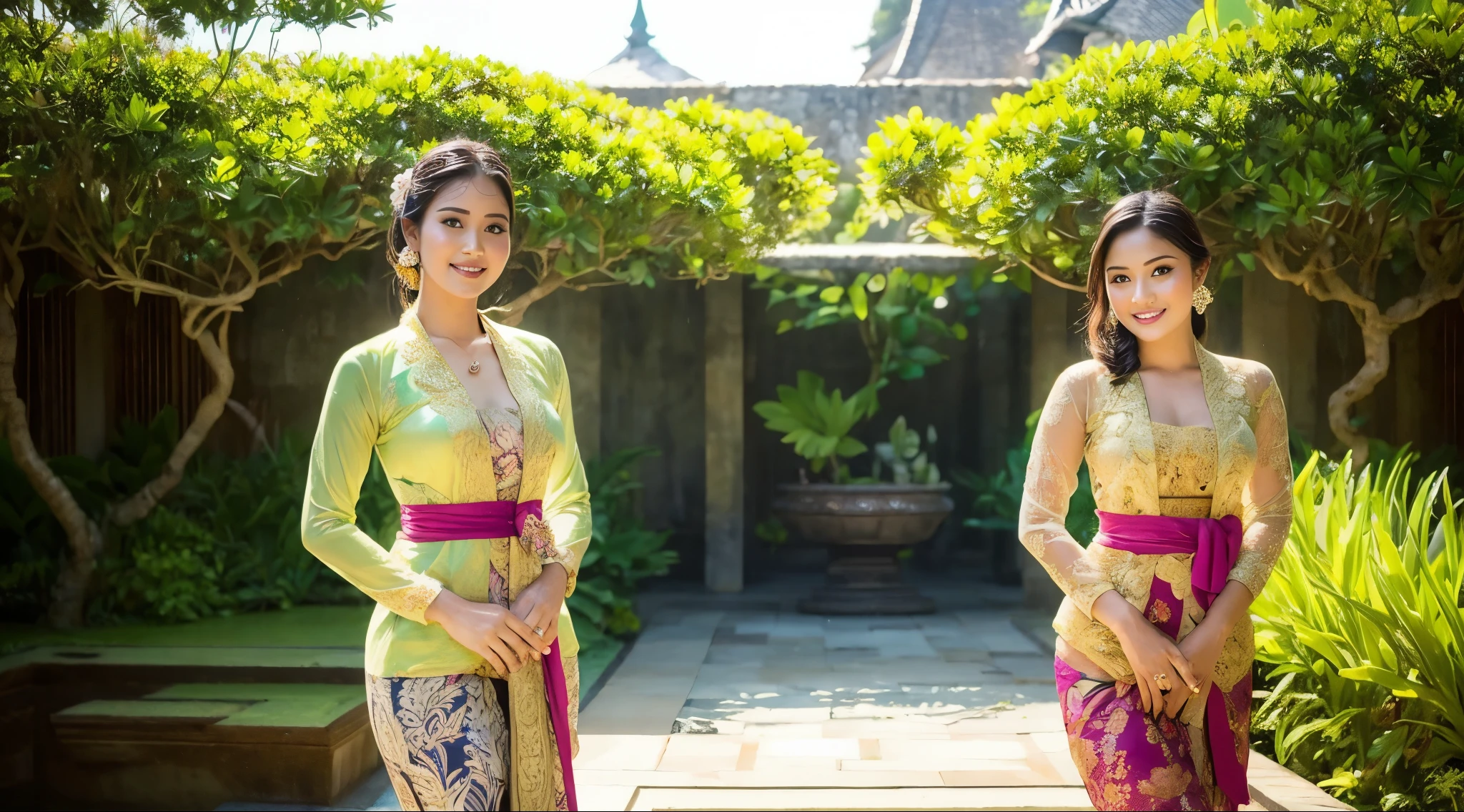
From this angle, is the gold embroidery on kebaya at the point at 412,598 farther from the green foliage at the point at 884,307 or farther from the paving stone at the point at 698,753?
the green foliage at the point at 884,307

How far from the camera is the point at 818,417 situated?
26.4 ft

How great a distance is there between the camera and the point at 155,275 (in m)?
6.30

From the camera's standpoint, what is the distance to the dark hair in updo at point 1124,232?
81.1 inches

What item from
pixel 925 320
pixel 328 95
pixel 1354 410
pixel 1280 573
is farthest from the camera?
pixel 925 320

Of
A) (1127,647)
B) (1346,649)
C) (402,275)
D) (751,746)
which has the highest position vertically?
(402,275)

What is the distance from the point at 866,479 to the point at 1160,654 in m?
5.93

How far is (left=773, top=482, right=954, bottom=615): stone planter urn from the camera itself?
767cm

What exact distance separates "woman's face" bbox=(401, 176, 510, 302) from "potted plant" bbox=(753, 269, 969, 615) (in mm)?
5672

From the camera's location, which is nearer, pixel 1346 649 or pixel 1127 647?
pixel 1127 647

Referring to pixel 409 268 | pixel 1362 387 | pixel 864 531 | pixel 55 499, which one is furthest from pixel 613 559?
pixel 409 268

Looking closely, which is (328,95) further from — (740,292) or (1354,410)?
(1354,410)

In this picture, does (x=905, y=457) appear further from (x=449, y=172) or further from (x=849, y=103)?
(x=449, y=172)

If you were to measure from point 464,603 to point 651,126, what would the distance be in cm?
406

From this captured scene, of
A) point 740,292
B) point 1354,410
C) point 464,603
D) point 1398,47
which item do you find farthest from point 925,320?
point 464,603
